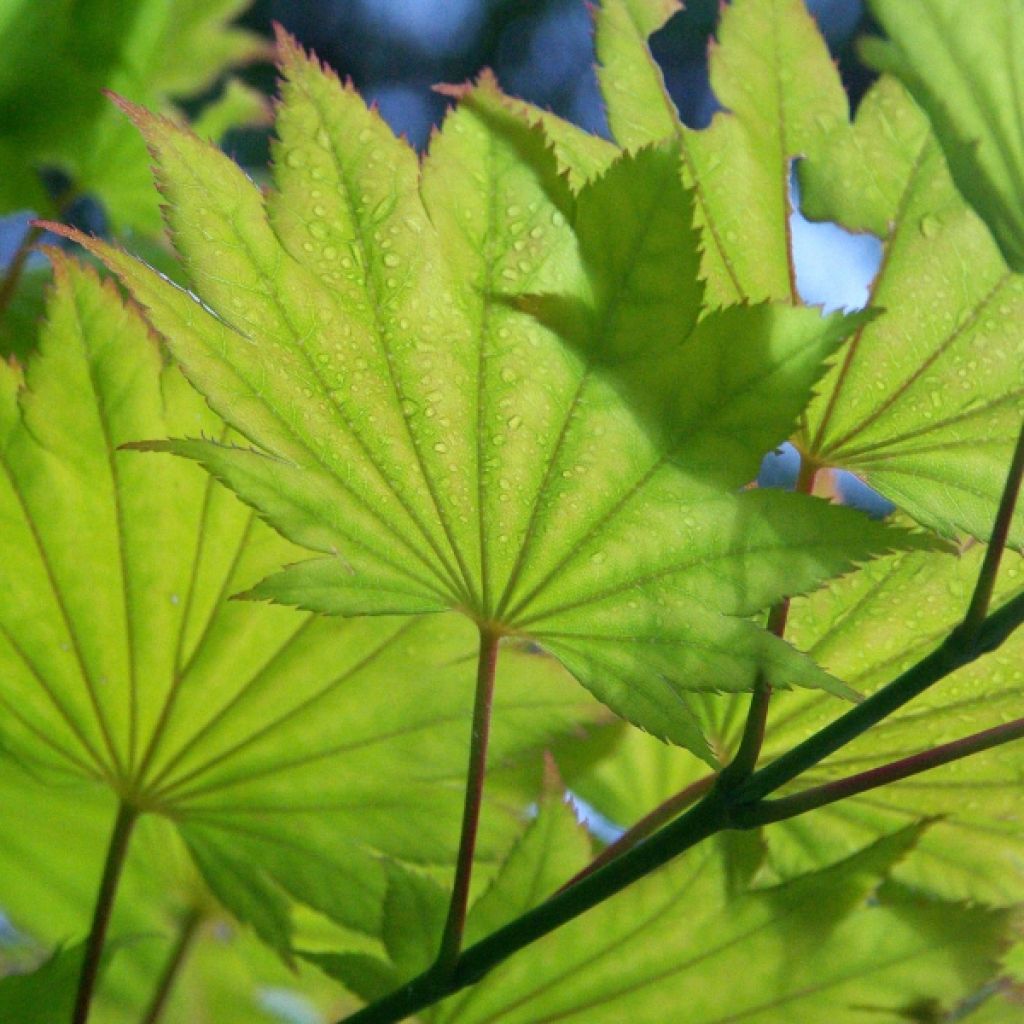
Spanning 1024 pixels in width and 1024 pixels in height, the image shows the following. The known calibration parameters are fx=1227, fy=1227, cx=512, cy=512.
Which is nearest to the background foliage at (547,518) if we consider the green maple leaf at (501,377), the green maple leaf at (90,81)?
the green maple leaf at (501,377)

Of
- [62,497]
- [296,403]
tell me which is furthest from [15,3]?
[296,403]

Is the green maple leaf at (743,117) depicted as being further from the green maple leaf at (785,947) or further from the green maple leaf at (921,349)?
the green maple leaf at (785,947)

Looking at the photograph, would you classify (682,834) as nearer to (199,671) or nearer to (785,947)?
(785,947)

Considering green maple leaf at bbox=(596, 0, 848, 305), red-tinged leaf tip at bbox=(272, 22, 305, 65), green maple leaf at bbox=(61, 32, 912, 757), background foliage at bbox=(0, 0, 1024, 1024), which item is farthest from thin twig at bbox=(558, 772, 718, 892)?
red-tinged leaf tip at bbox=(272, 22, 305, 65)

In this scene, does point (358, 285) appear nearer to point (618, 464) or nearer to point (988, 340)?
point (618, 464)

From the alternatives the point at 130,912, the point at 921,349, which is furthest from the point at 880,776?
the point at 130,912

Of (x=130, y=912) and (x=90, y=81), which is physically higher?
(x=90, y=81)
